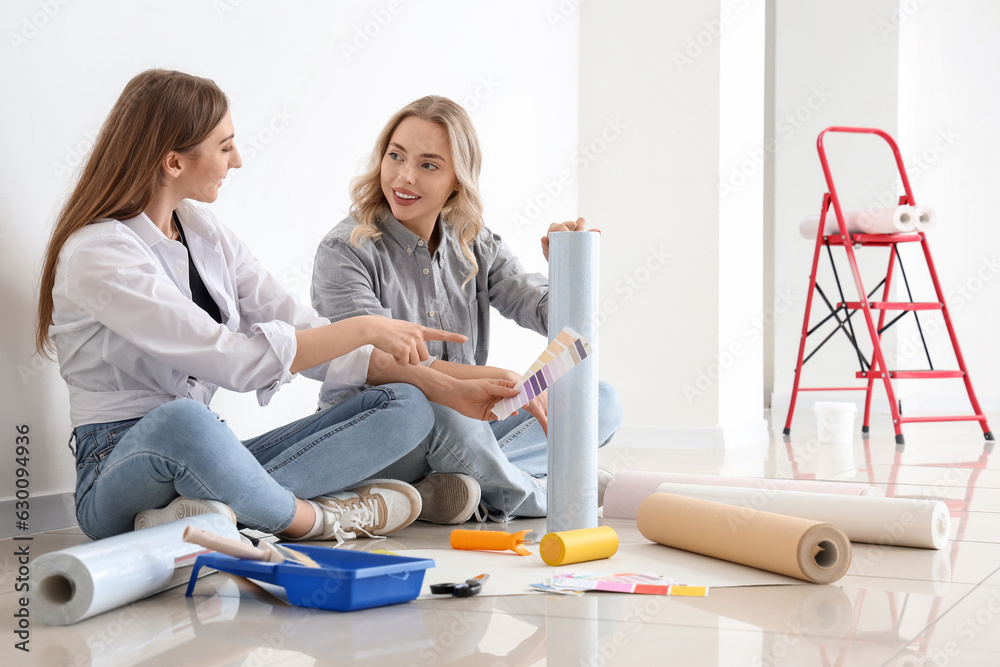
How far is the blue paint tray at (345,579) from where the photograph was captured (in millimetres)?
1080

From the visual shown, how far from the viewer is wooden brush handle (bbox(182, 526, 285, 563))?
1.09 meters

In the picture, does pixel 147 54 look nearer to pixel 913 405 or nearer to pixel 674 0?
pixel 674 0

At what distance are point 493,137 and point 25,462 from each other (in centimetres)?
190

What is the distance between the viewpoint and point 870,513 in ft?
4.87

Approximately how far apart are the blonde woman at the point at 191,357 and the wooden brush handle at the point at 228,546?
0.63 feet

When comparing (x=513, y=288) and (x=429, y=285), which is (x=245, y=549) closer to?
(x=429, y=285)

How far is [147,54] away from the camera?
1841 millimetres

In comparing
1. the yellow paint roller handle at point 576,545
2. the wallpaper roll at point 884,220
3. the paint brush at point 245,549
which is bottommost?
the yellow paint roller handle at point 576,545

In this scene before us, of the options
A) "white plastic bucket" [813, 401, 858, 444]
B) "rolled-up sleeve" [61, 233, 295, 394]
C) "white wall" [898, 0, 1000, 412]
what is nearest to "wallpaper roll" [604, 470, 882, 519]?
"rolled-up sleeve" [61, 233, 295, 394]

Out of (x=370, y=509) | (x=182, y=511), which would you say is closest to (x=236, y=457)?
(x=182, y=511)

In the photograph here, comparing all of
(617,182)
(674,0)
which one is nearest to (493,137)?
(617,182)

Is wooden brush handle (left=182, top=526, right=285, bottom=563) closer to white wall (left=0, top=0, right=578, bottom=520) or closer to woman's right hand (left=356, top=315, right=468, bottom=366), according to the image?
woman's right hand (left=356, top=315, right=468, bottom=366)

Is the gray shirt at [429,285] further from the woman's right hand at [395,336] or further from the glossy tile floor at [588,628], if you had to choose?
the glossy tile floor at [588,628]

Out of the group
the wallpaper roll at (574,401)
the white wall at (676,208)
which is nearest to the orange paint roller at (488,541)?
the wallpaper roll at (574,401)
